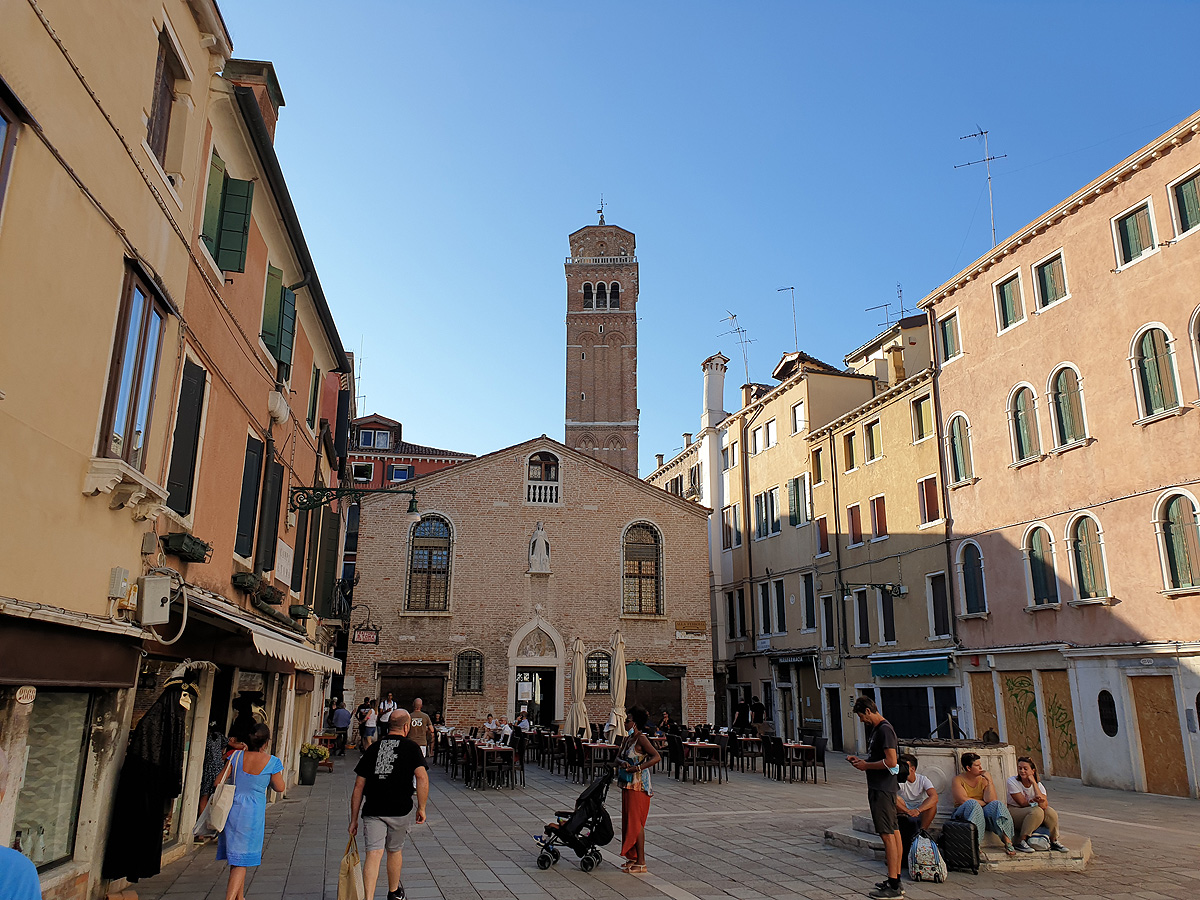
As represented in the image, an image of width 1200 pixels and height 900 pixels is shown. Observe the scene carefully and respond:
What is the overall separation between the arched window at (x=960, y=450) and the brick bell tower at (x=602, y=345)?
36329 mm

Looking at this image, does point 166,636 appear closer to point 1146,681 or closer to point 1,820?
point 1,820

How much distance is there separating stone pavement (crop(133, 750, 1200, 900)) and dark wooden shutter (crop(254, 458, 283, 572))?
10.6ft

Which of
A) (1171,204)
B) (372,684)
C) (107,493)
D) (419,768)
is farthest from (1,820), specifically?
(372,684)

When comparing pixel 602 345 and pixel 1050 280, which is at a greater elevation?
pixel 602 345

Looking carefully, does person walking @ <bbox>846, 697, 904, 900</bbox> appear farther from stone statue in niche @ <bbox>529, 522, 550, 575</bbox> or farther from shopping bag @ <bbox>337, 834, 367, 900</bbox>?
stone statue in niche @ <bbox>529, 522, 550, 575</bbox>

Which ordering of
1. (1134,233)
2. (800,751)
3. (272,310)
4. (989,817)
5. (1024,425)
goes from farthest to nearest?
(1024,425), (800,751), (1134,233), (272,310), (989,817)

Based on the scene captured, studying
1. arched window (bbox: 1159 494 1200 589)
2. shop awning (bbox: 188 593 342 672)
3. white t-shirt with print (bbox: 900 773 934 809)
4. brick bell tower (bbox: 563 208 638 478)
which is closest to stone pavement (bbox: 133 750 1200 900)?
white t-shirt with print (bbox: 900 773 934 809)

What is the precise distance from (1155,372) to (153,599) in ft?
52.8

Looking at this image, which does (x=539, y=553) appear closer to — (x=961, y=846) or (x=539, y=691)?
(x=539, y=691)

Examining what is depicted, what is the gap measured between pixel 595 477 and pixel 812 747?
12.4 metres

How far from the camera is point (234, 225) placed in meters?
8.74

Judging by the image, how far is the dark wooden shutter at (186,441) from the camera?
7.50 meters

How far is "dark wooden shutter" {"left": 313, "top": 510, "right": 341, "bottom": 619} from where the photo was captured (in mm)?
16281

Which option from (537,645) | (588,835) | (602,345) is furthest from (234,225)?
(602,345)
